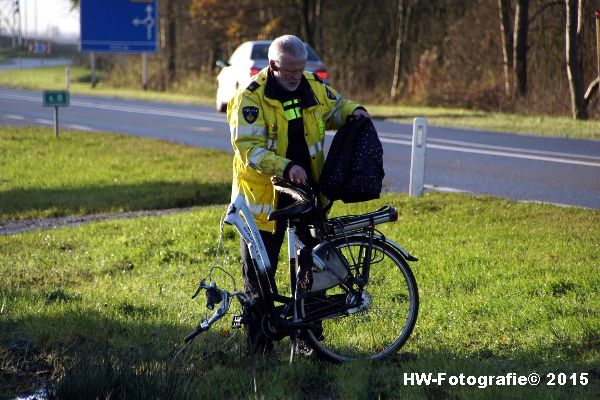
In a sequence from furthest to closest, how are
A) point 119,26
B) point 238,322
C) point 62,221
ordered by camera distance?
point 119,26 < point 62,221 < point 238,322

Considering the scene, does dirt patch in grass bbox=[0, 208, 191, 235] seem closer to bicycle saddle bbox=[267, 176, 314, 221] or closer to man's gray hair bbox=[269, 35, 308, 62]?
bicycle saddle bbox=[267, 176, 314, 221]

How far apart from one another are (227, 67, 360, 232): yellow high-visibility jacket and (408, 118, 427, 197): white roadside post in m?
5.87

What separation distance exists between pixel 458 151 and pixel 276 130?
40.7ft

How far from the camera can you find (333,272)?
6176 mm

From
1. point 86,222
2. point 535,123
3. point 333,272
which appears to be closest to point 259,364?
point 333,272

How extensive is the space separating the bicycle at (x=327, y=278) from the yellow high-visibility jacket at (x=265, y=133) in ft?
0.41

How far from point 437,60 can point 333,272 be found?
29114 millimetres

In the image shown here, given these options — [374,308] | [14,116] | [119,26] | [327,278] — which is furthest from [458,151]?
[119,26]

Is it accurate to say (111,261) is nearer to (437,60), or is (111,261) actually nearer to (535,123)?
(535,123)

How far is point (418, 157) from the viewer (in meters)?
12.2

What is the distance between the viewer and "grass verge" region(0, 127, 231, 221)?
1351 centimetres

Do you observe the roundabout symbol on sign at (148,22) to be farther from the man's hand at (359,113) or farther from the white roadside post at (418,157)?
the man's hand at (359,113)

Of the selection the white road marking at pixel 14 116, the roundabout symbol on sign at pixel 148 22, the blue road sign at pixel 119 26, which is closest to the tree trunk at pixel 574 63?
the white road marking at pixel 14 116

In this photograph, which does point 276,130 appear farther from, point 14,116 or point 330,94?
point 14,116
